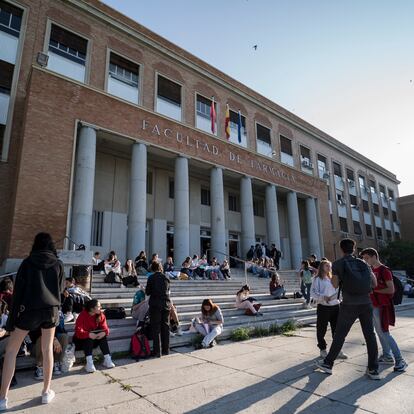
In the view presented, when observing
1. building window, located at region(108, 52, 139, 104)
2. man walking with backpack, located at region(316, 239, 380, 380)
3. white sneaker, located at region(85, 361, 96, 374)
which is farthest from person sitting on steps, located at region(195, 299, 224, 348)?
building window, located at region(108, 52, 139, 104)

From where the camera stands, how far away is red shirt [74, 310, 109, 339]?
4.96 meters

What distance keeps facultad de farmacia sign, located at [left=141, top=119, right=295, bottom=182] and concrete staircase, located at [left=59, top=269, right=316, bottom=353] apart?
799cm

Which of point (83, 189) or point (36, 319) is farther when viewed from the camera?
point (83, 189)

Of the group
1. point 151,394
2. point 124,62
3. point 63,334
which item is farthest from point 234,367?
point 124,62

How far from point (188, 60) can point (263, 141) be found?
7641 millimetres

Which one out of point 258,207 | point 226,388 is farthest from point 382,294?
point 258,207

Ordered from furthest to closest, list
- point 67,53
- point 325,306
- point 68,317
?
point 67,53
point 68,317
point 325,306

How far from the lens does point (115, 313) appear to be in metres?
6.73

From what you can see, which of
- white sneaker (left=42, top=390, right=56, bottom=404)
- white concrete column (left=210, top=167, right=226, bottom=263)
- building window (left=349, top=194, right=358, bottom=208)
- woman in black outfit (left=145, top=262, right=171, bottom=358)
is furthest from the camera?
building window (left=349, top=194, right=358, bottom=208)

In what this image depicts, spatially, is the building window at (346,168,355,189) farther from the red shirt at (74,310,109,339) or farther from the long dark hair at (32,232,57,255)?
the long dark hair at (32,232,57,255)

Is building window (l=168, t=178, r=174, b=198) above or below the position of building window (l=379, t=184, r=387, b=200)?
below

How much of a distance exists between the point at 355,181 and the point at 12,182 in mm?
31983

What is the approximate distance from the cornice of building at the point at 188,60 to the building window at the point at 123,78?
172 cm

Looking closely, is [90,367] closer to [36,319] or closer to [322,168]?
[36,319]
